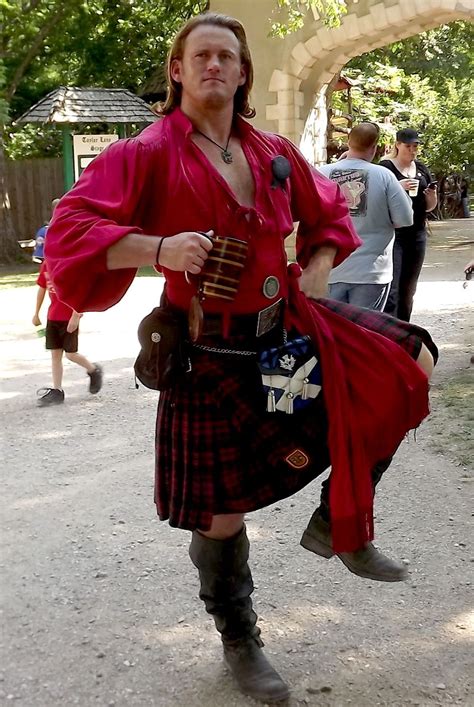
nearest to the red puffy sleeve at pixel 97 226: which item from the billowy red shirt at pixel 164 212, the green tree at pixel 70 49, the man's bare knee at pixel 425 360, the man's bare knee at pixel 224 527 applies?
the billowy red shirt at pixel 164 212

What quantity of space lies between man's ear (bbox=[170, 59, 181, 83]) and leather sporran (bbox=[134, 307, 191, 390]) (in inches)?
26.4

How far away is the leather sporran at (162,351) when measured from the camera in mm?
2457

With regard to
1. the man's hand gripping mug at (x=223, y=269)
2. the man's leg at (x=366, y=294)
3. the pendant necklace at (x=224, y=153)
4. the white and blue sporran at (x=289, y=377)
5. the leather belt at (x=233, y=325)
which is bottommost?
the man's leg at (x=366, y=294)

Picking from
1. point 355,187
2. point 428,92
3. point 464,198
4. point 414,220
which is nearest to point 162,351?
point 355,187

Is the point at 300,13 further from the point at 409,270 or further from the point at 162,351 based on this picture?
the point at 162,351

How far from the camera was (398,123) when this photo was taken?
20.1 meters

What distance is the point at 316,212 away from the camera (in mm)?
2676

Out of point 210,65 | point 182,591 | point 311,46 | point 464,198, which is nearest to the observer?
point 210,65

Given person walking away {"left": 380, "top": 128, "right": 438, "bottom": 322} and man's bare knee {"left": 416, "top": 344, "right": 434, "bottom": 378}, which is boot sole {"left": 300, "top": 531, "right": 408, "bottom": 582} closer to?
man's bare knee {"left": 416, "top": 344, "right": 434, "bottom": 378}

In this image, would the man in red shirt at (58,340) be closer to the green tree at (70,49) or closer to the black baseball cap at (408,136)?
the black baseball cap at (408,136)

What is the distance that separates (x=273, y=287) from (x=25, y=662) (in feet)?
4.81

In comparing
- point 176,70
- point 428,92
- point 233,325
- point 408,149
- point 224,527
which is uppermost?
point 428,92

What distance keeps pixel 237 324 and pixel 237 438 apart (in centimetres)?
33

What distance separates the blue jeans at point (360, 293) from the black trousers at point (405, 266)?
77cm
